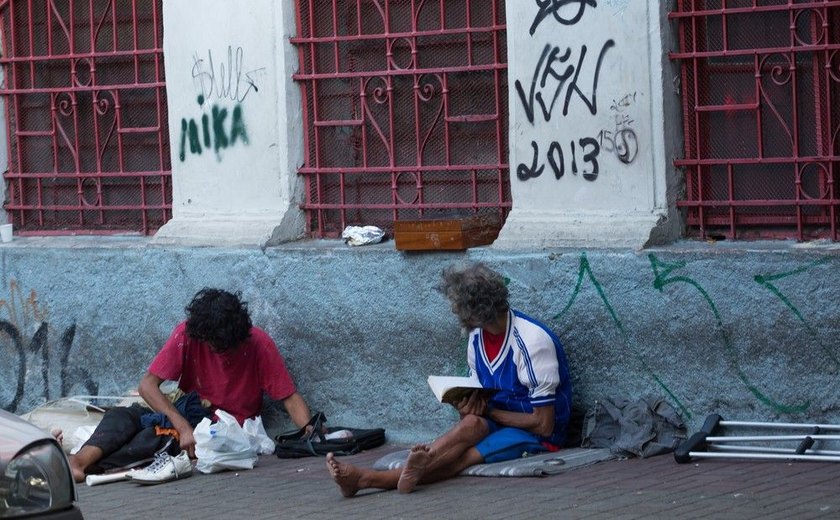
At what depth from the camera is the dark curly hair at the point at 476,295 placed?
685 centimetres

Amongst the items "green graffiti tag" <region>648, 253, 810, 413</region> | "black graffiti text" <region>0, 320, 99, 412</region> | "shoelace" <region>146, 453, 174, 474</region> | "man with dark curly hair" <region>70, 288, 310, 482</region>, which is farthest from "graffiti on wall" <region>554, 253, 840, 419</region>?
"black graffiti text" <region>0, 320, 99, 412</region>

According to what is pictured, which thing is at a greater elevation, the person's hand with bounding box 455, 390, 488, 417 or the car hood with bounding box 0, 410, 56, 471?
the car hood with bounding box 0, 410, 56, 471

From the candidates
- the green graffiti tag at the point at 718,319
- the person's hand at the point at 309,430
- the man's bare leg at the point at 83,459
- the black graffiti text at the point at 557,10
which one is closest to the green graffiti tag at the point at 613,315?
the green graffiti tag at the point at 718,319

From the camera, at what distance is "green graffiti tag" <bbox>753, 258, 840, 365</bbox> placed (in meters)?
6.55

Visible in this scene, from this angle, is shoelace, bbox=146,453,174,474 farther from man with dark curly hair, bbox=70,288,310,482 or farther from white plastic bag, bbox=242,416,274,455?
white plastic bag, bbox=242,416,274,455

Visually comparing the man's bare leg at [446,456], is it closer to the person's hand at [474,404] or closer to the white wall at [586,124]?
the person's hand at [474,404]

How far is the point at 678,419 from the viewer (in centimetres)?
694

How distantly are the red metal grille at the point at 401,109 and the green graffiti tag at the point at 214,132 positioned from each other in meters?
0.40

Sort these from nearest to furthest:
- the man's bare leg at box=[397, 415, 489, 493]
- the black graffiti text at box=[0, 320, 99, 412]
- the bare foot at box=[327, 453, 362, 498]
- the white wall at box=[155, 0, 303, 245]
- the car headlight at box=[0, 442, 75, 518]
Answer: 1. the car headlight at box=[0, 442, 75, 518]
2. the bare foot at box=[327, 453, 362, 498]
3. the man's bare leg at box=[397, 415, 489, 493]
4. the white wall at box=[155, 0, 303, 245]
5. the black graffiti text at box=[0, 320, 99, 412]

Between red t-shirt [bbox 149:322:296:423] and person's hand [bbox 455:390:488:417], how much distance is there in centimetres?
125

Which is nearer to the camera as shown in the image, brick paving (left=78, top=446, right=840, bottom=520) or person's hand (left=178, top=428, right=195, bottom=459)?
brick paving (left=78, top=446, right=840, bottom=520)

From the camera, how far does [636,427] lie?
693 cm

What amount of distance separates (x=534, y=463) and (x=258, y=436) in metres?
1.71

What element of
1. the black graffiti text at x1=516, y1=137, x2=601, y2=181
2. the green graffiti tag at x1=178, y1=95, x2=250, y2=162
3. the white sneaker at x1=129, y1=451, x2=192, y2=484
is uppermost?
the green graffiti tag at x1=178, y1=95, x2=250, y2=162
